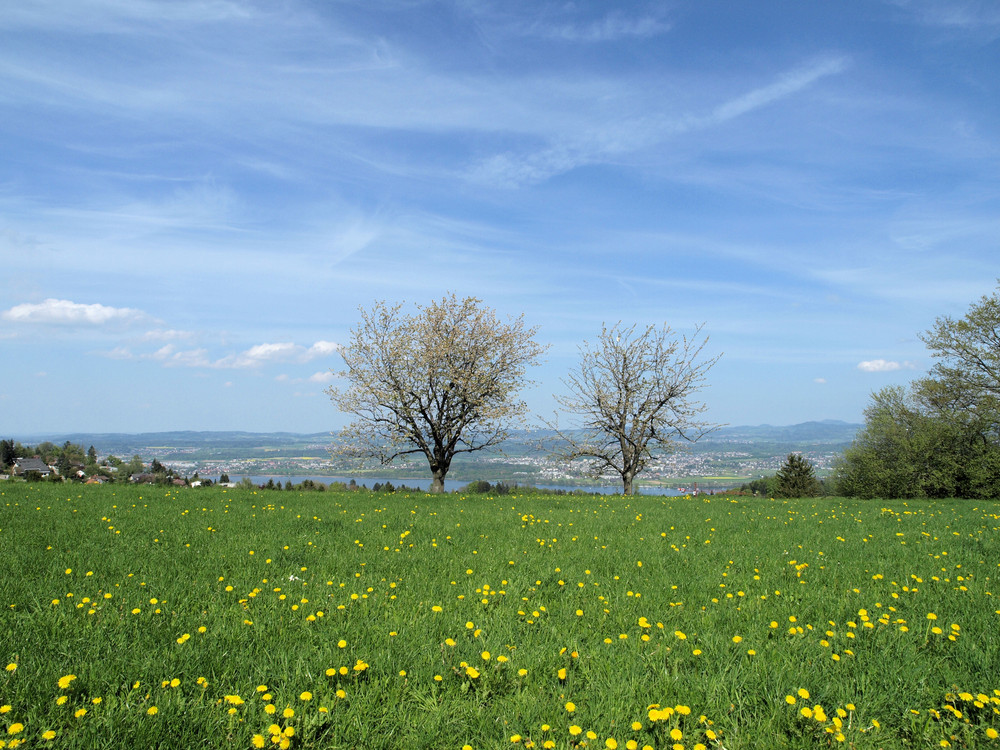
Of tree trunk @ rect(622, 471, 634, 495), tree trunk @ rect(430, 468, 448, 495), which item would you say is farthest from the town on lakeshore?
tree trunk @ rect(430, 468, 448, 495)

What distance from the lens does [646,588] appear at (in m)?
6.52

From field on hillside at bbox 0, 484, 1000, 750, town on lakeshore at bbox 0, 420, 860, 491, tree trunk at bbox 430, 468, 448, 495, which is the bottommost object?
town on lakeshore at bbox 0, 420, 860, 491

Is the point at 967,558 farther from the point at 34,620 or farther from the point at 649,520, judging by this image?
the point at 34,620

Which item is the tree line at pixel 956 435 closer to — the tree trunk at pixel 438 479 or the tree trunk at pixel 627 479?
the tree trunk at pixel 627 479

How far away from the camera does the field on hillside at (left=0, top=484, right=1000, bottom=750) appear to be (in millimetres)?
3568

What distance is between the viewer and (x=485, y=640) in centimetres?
486

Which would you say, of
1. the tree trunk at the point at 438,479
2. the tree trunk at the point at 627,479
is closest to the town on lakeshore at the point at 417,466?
the tree trunk at the point at 627,479

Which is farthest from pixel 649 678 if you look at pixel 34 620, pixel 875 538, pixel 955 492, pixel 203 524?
pixel 955 492

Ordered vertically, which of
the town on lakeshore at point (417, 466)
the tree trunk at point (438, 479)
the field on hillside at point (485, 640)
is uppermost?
the field on hillside at point (485, 640)

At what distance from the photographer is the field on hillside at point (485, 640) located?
3.57 m

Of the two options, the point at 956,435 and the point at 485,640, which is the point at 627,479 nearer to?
the point at 956,435

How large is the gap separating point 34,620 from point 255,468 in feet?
337

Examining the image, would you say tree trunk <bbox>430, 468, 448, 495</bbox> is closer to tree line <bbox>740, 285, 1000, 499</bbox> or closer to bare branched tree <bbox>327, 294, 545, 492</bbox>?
bare branched tree <bbox>327, 294, 545, 492</bbox>

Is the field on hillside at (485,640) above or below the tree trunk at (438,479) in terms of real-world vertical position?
above
